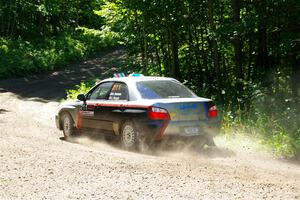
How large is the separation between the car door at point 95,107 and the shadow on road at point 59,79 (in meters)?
11.5

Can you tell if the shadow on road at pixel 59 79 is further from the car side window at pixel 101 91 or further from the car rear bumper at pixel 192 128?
the car rear bumper at pixel 192 128

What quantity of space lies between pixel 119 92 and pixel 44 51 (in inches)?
1037

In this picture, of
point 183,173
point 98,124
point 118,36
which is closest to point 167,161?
point 183,173

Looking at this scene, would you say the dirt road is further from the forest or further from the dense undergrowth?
the dense undergrowth

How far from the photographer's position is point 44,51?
36.4m

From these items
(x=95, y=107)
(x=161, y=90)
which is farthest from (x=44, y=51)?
(x=161, y=90)

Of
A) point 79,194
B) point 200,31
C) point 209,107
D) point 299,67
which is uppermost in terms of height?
point 200,31

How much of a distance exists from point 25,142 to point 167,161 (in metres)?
3.74

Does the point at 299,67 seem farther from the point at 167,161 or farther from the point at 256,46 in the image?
the point at 167,161

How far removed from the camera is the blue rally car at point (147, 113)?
10008 millimetres

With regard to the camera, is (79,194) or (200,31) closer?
(79,194)

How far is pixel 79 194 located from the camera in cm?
673

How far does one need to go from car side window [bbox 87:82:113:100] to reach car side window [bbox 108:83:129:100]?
187 mm

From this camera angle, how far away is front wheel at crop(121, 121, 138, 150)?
33.8 feet
